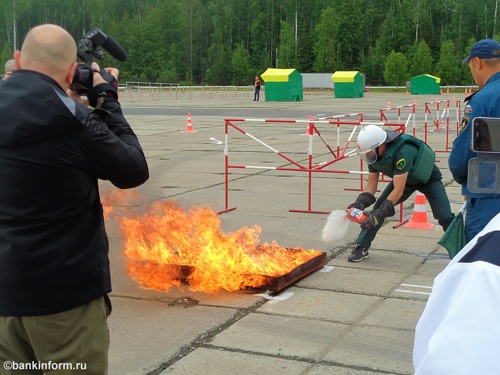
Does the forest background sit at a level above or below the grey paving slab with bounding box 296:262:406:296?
above

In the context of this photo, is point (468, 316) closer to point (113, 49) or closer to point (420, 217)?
point (113, 49)

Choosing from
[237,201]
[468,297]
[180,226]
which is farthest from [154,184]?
[468,297]

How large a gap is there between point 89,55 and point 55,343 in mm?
1321

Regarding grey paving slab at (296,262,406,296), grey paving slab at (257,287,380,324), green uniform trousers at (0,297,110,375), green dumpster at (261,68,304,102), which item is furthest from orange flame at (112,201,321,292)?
green dumpster at (261,68,304,102)

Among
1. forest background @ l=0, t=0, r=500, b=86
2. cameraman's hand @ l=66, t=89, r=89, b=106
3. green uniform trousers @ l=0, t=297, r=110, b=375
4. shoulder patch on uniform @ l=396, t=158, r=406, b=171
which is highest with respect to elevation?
forest background @ l=0, t=0, r=500, b=86

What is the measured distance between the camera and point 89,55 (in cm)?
320

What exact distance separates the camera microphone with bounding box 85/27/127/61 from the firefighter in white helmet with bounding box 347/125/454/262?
3652mm

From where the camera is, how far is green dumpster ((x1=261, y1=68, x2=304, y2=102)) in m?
42.5

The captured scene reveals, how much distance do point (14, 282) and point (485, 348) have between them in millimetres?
1894

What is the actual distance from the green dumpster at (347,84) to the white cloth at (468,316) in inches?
1819

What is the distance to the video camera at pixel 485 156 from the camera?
2.60 metres

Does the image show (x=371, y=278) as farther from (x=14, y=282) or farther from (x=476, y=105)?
(x=14, y=282)

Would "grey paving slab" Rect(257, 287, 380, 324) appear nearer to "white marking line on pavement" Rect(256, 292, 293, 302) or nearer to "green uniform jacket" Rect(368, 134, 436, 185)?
"white marking line on pavement" Rect(256, 292, 293, 302)

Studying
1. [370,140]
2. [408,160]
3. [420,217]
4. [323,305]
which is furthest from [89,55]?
[420,217]
